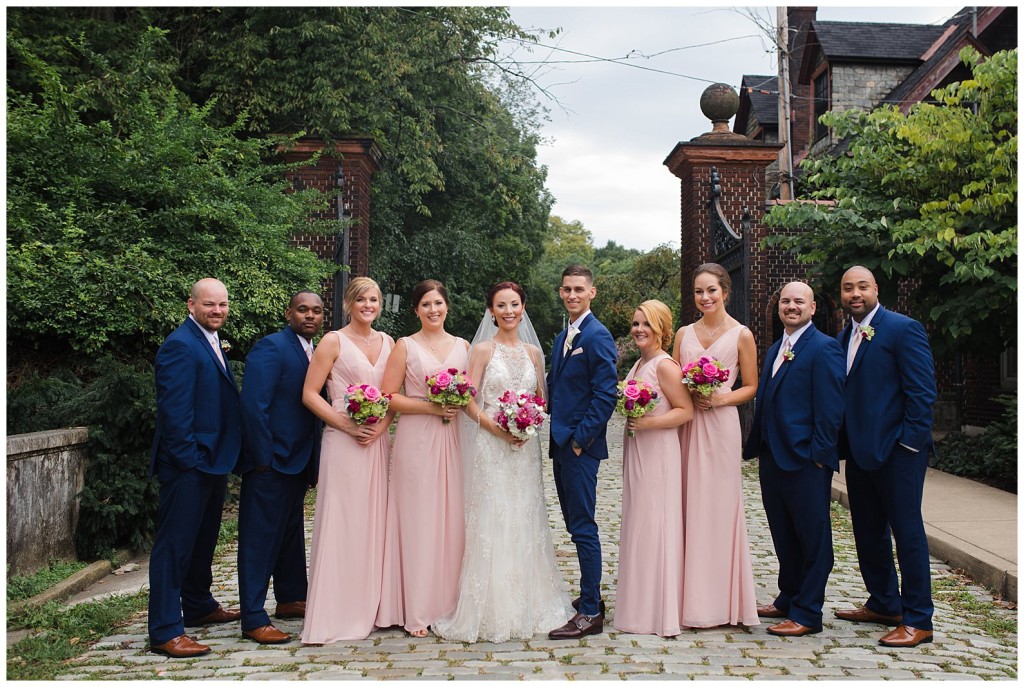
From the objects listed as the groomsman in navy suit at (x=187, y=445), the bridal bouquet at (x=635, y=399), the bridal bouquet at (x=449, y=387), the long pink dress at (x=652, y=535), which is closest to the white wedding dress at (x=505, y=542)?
the bridal bouquet at (x=449, y=387)

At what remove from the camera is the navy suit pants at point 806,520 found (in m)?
5.45

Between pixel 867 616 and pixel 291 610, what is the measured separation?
11.8 feet

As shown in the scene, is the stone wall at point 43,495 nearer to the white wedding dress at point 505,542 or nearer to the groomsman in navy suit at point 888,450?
the white wedding dress at point 505,542

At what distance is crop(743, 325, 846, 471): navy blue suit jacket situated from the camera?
5.39 meters

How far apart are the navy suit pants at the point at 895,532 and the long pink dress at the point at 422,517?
243cm

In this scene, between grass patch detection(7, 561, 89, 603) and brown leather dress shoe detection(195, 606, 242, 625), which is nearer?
brown leather dress shoe detection(195, 606, 242, 625)

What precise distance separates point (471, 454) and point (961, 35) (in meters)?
21.0

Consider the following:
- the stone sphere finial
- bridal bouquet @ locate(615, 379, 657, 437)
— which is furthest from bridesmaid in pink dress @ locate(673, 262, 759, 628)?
the stone sphere finial

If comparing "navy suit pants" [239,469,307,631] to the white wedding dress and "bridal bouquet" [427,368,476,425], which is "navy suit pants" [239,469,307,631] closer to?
the white wedding dress

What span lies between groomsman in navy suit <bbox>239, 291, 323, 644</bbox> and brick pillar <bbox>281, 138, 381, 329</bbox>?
7.95 m

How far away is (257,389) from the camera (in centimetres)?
538

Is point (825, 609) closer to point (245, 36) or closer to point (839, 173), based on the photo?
point (839, 173)

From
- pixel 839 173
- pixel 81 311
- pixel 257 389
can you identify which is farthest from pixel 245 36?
pixel 257 389

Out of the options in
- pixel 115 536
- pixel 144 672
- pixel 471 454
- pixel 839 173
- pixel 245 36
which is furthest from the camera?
pixel 245 36
